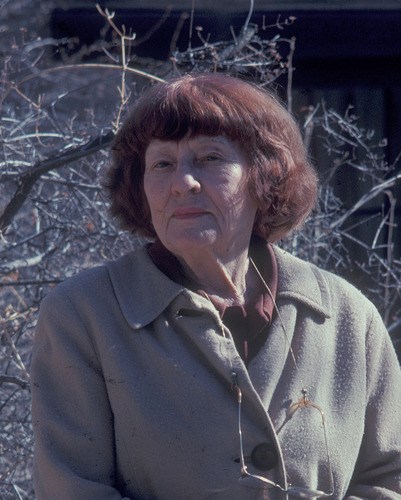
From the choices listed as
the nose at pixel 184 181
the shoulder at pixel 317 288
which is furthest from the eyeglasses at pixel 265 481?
the nose at pixel 184 181

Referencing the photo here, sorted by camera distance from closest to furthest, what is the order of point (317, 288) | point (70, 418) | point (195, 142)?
point (70, 418) → point (195, 142) → point (317, 288)

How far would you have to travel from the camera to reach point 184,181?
2229 mm

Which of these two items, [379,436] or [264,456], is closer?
[264,456]

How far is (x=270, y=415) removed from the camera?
2230 millimetres

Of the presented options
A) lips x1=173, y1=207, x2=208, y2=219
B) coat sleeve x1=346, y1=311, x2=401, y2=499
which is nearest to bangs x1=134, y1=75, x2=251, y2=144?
lips x1=173, y1=207, x2=208, y2=219

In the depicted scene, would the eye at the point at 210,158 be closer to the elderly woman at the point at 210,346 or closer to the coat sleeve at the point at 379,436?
the elderly woman at the point at 210,346

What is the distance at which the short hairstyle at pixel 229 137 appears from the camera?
226 centimetres

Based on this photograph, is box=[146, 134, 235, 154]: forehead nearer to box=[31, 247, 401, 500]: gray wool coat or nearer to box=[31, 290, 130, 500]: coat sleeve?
box=[31, 247, 401, 500]: gray wool coat

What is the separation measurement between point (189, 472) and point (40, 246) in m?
1.73

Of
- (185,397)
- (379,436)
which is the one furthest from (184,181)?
(379,436)

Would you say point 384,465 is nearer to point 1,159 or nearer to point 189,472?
point 189,472

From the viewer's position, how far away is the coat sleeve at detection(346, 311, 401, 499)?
7.69 feet

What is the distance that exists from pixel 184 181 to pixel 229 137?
157 mm

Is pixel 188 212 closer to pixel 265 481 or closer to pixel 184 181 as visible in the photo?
pixel 184 181
